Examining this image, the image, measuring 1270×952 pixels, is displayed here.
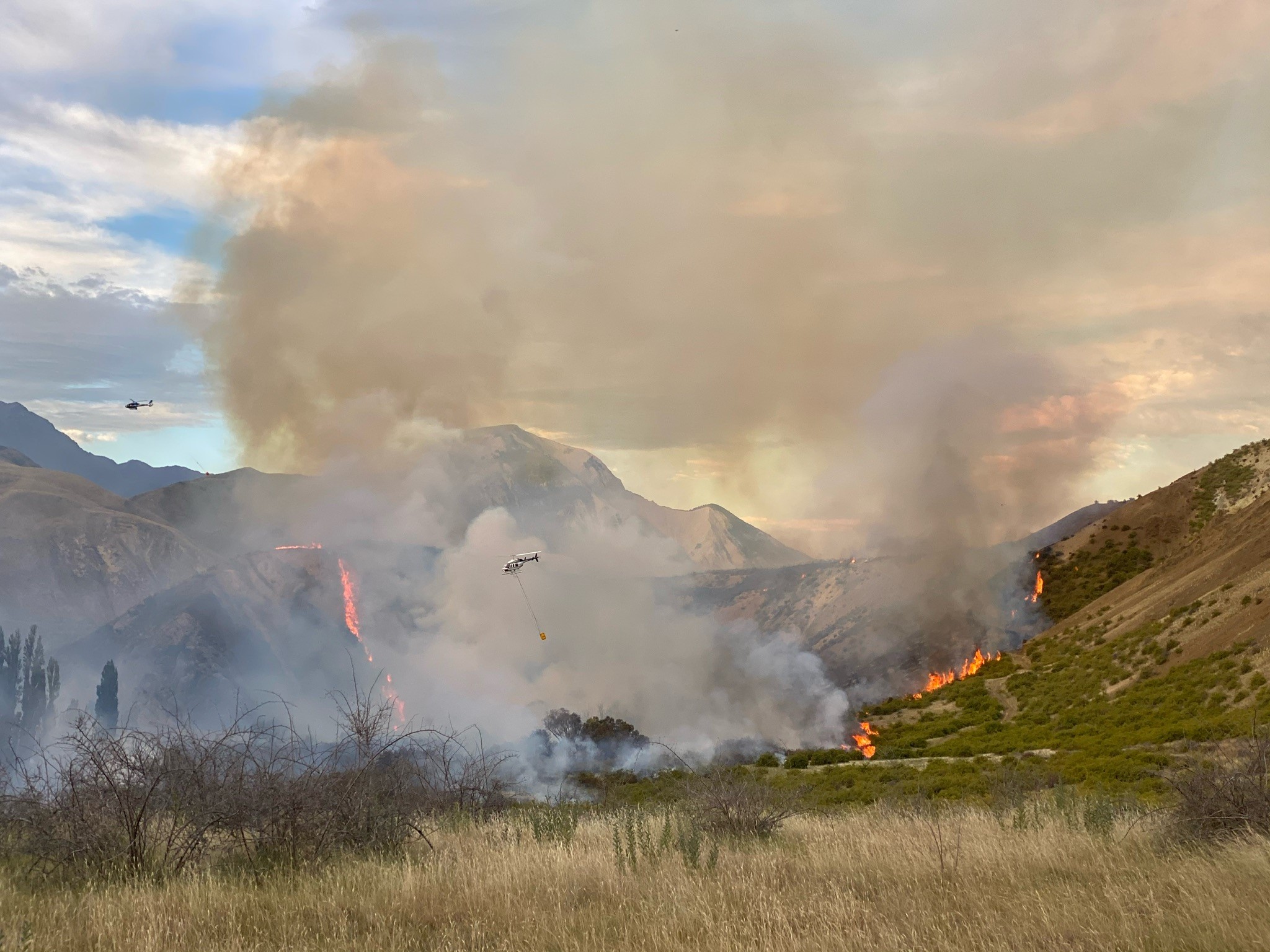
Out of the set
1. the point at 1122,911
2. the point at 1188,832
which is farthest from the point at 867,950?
the point at 1188,832

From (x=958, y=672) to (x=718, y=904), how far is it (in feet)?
325

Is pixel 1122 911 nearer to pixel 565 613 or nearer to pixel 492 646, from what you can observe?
pixel 492 646

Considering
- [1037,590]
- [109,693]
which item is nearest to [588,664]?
[1037,590]

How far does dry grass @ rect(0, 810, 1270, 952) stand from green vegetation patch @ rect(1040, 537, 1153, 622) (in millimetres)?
93467

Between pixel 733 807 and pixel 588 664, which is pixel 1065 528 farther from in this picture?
pixel 733 807

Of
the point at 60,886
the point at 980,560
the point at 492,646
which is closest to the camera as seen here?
the point at 60,886

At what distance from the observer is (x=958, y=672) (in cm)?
10000

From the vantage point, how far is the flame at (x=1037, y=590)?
106438mm

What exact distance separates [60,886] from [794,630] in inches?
5829

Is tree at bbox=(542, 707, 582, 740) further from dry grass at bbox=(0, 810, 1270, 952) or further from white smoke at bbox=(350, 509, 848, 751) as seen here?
dry grass at bbox=(0, 810, 1270, 952)

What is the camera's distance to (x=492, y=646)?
174875 mm

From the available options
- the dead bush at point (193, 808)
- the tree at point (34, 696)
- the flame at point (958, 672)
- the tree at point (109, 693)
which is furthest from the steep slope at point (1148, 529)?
the tree at point (34, 696)

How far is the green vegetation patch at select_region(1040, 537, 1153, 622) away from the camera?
98125 millimetres

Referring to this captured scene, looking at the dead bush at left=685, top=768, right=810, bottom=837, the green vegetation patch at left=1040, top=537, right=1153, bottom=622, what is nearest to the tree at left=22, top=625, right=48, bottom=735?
the green vegetation patch at left=1040, top=537, right=1153, bottom=622
